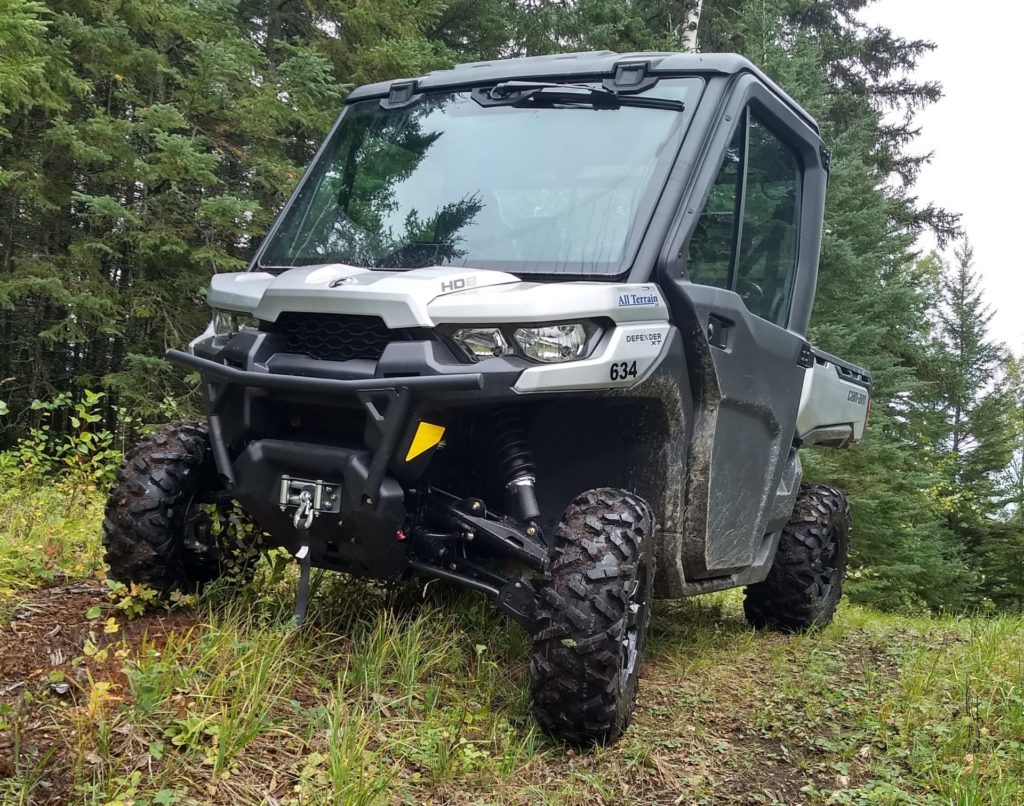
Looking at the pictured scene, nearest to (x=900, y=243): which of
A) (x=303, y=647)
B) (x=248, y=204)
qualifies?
(x=248, y=204)

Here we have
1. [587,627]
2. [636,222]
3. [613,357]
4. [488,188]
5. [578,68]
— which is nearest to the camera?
[587,627]

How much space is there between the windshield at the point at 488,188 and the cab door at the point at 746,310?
246mm

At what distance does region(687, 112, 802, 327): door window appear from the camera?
143 inches

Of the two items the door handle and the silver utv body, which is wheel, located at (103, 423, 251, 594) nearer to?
the silver utv body

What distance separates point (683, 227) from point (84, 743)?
2.43m

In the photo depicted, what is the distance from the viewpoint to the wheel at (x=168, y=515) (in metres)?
3.38

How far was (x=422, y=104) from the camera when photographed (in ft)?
13.1

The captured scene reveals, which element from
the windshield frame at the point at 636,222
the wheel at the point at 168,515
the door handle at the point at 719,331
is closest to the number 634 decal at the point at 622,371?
the windshield frame at the point at 636,222

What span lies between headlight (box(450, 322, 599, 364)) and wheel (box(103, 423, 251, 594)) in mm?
1249

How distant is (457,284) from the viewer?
9.91ft

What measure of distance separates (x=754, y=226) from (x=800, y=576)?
1.99 metres

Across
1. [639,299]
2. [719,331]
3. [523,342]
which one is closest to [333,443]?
[523,342]

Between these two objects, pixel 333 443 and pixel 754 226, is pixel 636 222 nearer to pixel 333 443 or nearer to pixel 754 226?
pixel 754 226

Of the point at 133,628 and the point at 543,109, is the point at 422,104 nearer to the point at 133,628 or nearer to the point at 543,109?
the point at 543,109
